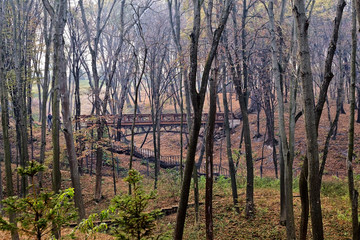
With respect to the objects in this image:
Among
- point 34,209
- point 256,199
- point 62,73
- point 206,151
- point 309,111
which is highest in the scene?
point 62,73

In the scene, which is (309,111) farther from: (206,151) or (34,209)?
(34,209)

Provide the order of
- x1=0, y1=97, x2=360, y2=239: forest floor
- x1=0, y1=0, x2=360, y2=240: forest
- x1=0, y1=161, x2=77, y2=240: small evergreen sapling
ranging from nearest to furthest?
x1=0, y1=161, x2=77, y2=240: small evergreen sapling → x1=0, y1=0, x2=360, y2=240: forest → x1=0, y1=97, x2=360, y2=239: forest floor

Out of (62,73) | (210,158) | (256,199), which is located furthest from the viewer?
(256,199)

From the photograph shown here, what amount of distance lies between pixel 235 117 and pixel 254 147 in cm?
584

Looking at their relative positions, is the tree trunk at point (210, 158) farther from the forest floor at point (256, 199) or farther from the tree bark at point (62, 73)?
the tree bark at point (62, 73)

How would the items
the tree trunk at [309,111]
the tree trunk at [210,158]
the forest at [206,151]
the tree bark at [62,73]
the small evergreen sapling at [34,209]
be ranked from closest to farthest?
the small evergreen sapling at [34,209] < the tree trunk at [309,111] < the forest at [206,151] < the tree trunk at [210,158] < the tree bark at [62,73]

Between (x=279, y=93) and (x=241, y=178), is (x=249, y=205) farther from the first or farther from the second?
(x=241, y=178)

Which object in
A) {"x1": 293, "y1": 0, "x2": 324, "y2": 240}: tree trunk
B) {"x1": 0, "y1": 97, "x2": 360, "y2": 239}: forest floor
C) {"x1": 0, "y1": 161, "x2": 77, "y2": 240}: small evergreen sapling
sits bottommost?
{"x1": 0, "y1": 97, "x2": 360, "y2": 239}: forest floor

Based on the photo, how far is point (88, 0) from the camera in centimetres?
1931

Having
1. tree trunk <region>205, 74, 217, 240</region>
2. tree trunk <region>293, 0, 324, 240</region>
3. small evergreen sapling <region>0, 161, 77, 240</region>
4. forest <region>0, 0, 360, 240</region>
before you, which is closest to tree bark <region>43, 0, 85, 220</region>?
forest <region>0, 0, 360, 240</region>

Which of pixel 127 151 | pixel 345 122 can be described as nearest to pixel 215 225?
pixel 127 151

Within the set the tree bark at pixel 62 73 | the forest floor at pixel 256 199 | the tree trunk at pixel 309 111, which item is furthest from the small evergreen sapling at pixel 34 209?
the tree trunk at pixel 309 111

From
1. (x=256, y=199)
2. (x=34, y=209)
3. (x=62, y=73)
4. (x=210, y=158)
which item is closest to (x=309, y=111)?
(x=210, y=158)

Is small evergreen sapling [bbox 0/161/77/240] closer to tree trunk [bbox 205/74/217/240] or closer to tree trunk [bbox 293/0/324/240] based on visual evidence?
tree trunk [bbox 205/74/217/240]
